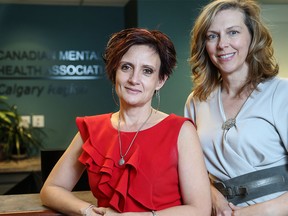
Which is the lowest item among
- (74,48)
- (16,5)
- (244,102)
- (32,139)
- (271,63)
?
(32,139)

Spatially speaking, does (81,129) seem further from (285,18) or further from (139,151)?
(285,18)

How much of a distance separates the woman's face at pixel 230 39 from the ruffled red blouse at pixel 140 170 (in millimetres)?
330

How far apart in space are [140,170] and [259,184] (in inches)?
17.5

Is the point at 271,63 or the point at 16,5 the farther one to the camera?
the point at 16,5

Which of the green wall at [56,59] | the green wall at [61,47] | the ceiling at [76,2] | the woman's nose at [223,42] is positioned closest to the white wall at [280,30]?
the green wall at [61,47]

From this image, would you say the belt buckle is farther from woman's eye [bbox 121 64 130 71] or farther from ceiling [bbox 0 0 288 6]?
ceiling [bbox 0 0 288 6]

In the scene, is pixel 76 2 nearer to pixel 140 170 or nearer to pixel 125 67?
pixel 125 67

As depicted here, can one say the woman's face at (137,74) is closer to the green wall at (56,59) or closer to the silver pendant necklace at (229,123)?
the silver pendant necklace at (229,123)

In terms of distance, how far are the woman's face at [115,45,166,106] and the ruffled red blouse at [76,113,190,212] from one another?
0.13m

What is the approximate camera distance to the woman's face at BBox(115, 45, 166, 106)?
1.36 m

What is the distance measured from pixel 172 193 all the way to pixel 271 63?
670 mm

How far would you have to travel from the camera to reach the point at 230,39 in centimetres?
151

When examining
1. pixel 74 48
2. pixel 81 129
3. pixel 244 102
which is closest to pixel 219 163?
pixel 244 102

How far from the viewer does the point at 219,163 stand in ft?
4.89
